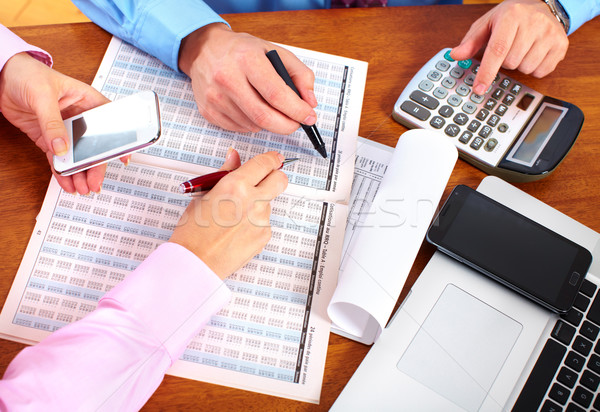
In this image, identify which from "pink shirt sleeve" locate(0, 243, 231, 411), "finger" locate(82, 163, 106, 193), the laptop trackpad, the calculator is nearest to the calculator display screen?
the calculator

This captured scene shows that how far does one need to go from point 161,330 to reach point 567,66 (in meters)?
0.71

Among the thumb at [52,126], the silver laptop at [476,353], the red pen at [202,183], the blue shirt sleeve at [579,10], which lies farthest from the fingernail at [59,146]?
the blue shirt sleeve at [579,10]

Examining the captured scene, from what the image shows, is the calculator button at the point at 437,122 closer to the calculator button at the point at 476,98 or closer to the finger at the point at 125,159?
the calculator button at the point at 476,98

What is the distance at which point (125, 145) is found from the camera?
495 millimetres

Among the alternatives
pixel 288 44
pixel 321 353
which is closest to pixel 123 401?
pixel 321 353

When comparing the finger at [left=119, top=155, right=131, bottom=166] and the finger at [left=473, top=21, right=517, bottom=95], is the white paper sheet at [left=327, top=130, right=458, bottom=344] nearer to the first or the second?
the finger at [left=473, top=21, right=517, bottom=95]

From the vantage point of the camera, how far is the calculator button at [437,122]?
61 cm

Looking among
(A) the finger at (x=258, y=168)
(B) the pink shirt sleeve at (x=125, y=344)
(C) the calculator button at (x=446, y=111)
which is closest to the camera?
(B) the pink shirt sleeve at (x=125, y=344)

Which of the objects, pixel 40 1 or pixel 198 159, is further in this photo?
pixel 40 1

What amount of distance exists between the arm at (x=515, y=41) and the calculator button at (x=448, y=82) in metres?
0.03

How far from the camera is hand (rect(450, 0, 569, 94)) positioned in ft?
2.03

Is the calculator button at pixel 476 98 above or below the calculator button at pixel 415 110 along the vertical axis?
above

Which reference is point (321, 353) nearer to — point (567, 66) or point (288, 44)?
point (288, 44)

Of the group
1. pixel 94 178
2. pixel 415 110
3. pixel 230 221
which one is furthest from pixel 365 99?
pixel 94 178
